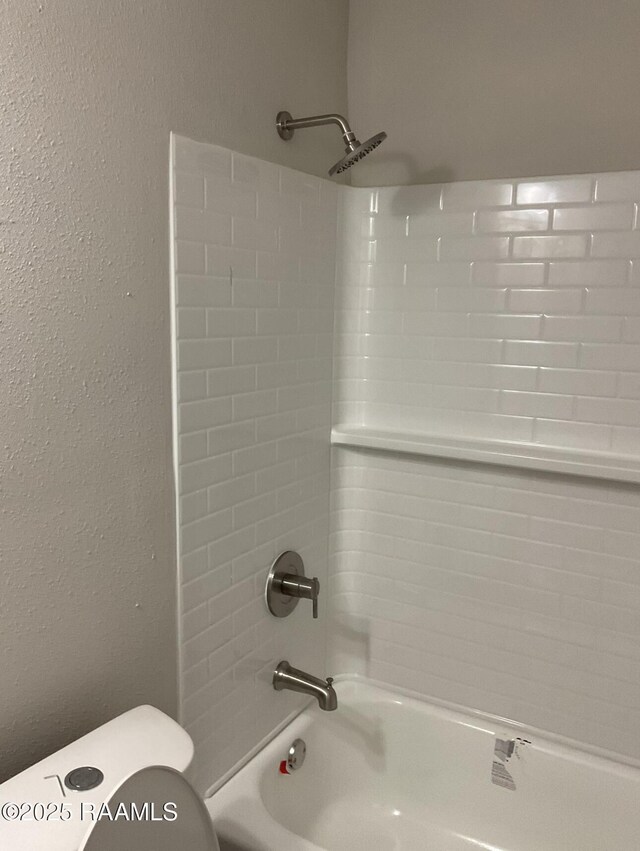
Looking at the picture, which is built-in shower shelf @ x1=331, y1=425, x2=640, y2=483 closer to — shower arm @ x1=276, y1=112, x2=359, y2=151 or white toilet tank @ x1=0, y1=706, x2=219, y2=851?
shower arm @ x1=276, y1=112, x2=359, y2=151

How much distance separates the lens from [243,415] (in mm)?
1448

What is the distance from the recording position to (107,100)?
105cm

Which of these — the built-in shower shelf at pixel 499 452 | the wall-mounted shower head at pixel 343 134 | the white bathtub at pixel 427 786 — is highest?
the wall-mounted shower head at pixel 343 134

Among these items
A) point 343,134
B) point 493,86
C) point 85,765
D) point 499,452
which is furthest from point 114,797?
point 493,86

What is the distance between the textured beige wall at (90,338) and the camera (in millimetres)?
956

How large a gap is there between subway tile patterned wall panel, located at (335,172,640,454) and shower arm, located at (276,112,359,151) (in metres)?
0.30

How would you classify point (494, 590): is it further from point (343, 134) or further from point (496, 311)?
point (343, 134)

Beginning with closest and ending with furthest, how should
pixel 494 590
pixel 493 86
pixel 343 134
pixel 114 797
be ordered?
1. pixel 114 797
2. pixel 343 134
3. pixel 493 86
4. pixel 494 590

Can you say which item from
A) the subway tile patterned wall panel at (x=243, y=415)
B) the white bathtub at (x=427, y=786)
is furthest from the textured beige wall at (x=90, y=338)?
the white bathtub at (x=427, y=786)

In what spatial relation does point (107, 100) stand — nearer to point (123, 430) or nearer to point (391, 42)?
point (123, 430)

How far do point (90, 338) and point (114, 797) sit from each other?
651 mm

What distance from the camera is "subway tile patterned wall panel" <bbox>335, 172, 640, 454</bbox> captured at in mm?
1508

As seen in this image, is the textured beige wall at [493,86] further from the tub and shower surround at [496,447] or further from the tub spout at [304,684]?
the tub spout at [304,684]

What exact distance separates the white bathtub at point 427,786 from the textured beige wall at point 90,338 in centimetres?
57
